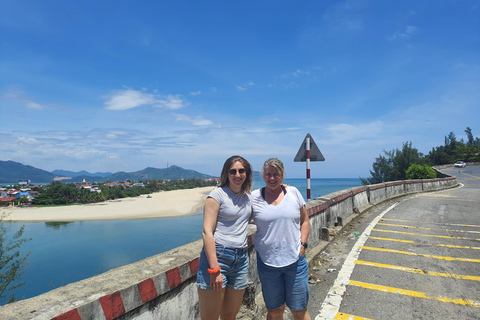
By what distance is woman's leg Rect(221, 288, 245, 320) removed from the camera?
2.27 metres

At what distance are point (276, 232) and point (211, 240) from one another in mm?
644

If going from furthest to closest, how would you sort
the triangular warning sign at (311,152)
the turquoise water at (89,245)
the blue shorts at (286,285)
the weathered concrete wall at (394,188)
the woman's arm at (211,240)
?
the turquoise water at (89,245), the weathered concrete wall at (394,188), the triangular warning sign at (311,152), the blue shorts at (286,285), the woman's arm at (211,240)

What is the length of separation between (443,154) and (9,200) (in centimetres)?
12322

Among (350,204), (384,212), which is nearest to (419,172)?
(384,212)

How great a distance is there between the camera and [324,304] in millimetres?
3768

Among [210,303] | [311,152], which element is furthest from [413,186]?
[210,303]

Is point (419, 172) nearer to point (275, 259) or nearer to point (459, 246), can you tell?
point (459, 246)

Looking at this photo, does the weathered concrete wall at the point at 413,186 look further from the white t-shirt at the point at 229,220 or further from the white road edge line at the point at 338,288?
the white t-shirt at the point at 229,220

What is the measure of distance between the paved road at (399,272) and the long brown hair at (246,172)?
2.20 m

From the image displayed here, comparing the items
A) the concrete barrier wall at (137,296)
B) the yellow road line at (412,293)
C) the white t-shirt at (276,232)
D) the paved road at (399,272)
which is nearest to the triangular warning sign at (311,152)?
the paved road at (399,272)

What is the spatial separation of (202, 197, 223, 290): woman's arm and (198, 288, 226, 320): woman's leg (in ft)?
0.29

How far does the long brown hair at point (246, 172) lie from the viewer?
237 centimetres

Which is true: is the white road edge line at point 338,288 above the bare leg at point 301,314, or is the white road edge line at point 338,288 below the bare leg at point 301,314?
below

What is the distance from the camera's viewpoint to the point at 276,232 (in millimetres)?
2467
